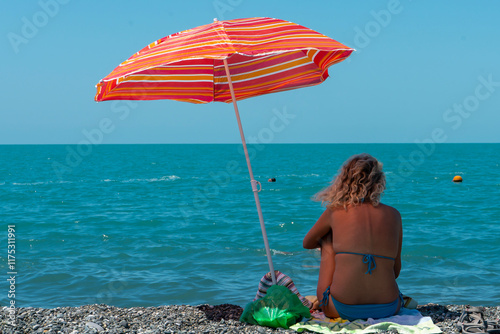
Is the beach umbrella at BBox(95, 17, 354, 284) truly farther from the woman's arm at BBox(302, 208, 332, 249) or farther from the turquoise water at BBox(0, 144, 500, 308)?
the turquoise water at BBox(0, 144, 500, 308)

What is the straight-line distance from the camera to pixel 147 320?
16.5 feet

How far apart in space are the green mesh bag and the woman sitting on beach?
11.8 inches

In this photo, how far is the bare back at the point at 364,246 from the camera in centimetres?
391

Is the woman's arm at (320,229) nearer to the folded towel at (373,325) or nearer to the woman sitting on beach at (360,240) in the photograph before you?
the woman sitting on beach at (360,240)

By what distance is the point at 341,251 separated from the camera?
3973 mm

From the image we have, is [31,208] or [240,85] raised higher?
[240,85]

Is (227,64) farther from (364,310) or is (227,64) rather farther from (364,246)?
(364,310)

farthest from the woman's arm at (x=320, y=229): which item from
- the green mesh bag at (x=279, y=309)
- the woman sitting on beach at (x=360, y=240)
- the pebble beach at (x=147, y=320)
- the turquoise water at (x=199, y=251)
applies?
the turquoise water at (x=199, y=251)

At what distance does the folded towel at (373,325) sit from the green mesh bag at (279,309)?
77 millimetres

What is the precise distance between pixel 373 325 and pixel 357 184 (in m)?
1.06

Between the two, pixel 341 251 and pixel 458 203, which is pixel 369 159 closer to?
pixel 341 251

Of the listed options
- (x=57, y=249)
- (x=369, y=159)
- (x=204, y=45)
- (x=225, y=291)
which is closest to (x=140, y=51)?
(x=204, y=45)

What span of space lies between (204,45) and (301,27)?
3.31 feet

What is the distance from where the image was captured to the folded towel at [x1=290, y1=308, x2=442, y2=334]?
3871 millimetres
